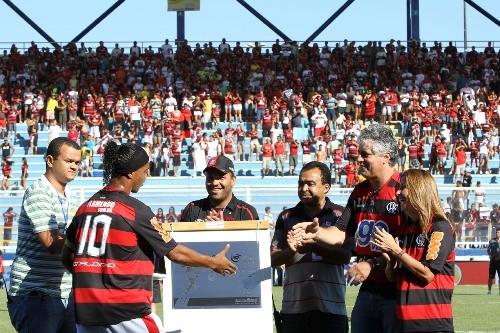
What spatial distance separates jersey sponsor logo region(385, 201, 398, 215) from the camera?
626cm

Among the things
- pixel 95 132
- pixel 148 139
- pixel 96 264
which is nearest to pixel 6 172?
pixel 95 132

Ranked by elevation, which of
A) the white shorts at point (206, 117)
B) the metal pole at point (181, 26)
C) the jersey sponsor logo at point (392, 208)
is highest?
the metal pole at point (181, 26)

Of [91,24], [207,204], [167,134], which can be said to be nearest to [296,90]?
[167,134]

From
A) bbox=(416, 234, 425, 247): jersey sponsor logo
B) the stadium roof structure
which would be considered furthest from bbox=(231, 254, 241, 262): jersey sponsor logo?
the stadium roof structure

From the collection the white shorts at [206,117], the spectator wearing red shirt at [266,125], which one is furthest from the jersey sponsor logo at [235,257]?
the white shorts at [206,117]

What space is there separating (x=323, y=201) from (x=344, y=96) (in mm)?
33265

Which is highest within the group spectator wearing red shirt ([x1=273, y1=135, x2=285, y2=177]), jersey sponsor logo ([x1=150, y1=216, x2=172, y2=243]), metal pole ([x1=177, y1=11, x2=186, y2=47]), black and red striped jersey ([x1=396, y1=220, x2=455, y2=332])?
metal pole ([x1=177, y1=11, x2=186, y2=47])

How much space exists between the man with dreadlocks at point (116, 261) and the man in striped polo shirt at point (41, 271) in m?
0.78

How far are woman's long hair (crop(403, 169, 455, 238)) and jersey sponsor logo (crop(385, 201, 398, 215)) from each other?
1.52 ft

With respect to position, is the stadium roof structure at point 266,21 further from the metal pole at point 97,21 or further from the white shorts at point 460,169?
the white shorts at point 460,169

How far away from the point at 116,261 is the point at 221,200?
1.76 meters

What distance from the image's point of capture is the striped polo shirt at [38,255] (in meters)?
6.41

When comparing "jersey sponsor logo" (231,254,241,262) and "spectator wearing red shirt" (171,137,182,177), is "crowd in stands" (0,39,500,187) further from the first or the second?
"jersey sponsor logo" (231,254,241,262)

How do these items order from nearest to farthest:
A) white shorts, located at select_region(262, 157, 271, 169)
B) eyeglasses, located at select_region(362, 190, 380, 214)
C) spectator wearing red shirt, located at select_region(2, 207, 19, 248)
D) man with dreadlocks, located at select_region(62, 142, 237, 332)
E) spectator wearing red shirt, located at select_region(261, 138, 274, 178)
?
Answer: 1. man with dreadlocks, located at select_region(62, 142, 237, 332)
2. eyeglasses, located at select_region(362, 190, 380, 214)
3. spectator wearing red shirt, located at select_region(2, 207, 19, 248)
4. spectator wearing red shirt, located at select_region(261, 138, 274, 178)
5. white shorts, located at select_region(262, 157, 271, 169)
